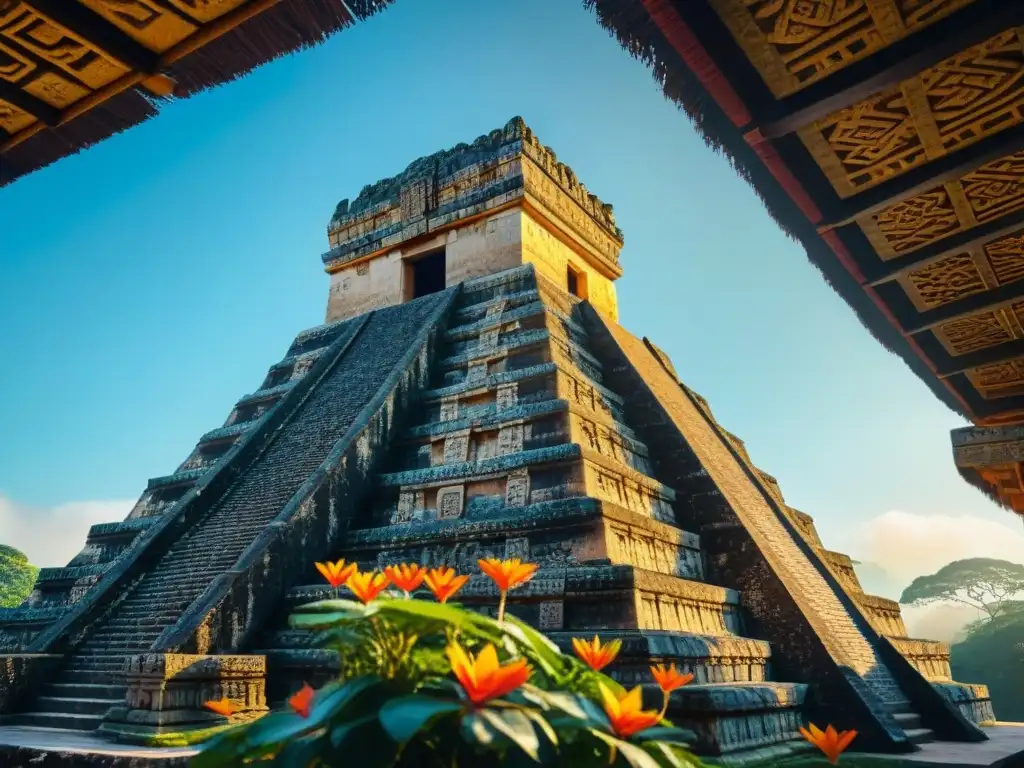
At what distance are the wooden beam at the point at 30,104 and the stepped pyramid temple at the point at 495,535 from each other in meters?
3.57

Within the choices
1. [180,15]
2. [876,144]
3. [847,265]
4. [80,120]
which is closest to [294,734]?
[180,15]

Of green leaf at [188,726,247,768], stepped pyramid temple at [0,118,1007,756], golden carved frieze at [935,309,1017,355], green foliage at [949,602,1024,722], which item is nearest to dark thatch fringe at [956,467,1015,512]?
stepped pyramid temple at [0,118,1007,756]

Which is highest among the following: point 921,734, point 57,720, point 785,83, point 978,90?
point 785,83

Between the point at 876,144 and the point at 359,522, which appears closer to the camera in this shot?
the point at 876,144

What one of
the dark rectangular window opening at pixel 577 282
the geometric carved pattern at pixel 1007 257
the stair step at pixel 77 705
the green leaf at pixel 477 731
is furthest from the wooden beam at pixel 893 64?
the dark rectangular window opening at pixel 577 282

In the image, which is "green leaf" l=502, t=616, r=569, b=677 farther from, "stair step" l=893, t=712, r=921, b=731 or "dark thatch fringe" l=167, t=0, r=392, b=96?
"stair step" l=893, t=712, r=921, b=731

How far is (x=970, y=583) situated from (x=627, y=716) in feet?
152

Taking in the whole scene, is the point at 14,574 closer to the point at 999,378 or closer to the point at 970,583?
the point at 999,378

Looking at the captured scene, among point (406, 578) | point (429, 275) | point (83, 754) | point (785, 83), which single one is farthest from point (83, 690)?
point (429, 275)

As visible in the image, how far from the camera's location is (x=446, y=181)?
11.8m

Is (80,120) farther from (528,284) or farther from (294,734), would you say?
(528,284)

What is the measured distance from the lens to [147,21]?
2453 mm

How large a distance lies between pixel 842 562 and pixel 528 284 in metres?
5.85

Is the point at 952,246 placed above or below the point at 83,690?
above
